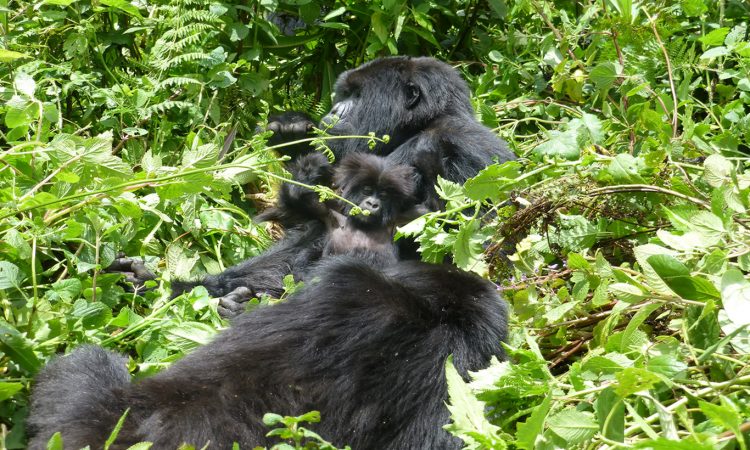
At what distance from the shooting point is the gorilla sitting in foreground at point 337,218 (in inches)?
176

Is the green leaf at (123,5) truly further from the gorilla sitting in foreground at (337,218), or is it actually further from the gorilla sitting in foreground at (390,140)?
the gorilla sitting in foreground at (337,218)

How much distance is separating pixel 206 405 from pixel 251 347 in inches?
9.7

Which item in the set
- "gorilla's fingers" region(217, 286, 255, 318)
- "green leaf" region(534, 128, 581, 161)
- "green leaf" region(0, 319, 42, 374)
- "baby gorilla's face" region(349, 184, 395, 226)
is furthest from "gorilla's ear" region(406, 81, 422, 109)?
"green leaf" region(0, 319, 42, 374)

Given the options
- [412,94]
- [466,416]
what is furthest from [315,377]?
[412,94]

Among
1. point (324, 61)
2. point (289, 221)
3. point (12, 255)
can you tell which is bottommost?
point (289, 221)

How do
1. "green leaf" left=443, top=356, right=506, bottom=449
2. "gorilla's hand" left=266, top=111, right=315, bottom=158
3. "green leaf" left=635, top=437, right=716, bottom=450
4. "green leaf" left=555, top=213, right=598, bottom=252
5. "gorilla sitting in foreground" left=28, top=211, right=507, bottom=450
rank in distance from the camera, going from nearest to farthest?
"green leaf" left=635, top=437, right=716, bottom=450 → "green leaf" left=443, top=356, right=506, bottom=449 → "gorilla sitting in foreground" left=28, top=211, right=507, bottom=450 → "green leaf" left=555, top=213, right=598, bottom=252 → "gorilla's hand" left=266, top=111, right=315, bottom=158

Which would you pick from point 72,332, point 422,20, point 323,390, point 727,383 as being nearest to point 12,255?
point 72,332

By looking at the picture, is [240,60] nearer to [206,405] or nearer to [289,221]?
[289,221]

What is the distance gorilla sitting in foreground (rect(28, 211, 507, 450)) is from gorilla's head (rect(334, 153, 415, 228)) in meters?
1.73

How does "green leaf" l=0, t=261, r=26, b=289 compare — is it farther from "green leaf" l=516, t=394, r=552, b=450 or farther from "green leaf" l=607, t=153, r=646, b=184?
"green leaf" l=607, t=153, r=646, b=184

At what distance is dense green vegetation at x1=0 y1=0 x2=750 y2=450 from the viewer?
2330 millimetres

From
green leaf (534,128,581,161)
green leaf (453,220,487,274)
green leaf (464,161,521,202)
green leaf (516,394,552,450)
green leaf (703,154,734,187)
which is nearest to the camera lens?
green leaf (516,394,552,450)

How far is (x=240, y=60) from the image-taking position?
5184mm

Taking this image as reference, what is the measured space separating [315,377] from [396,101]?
9.17 feet
